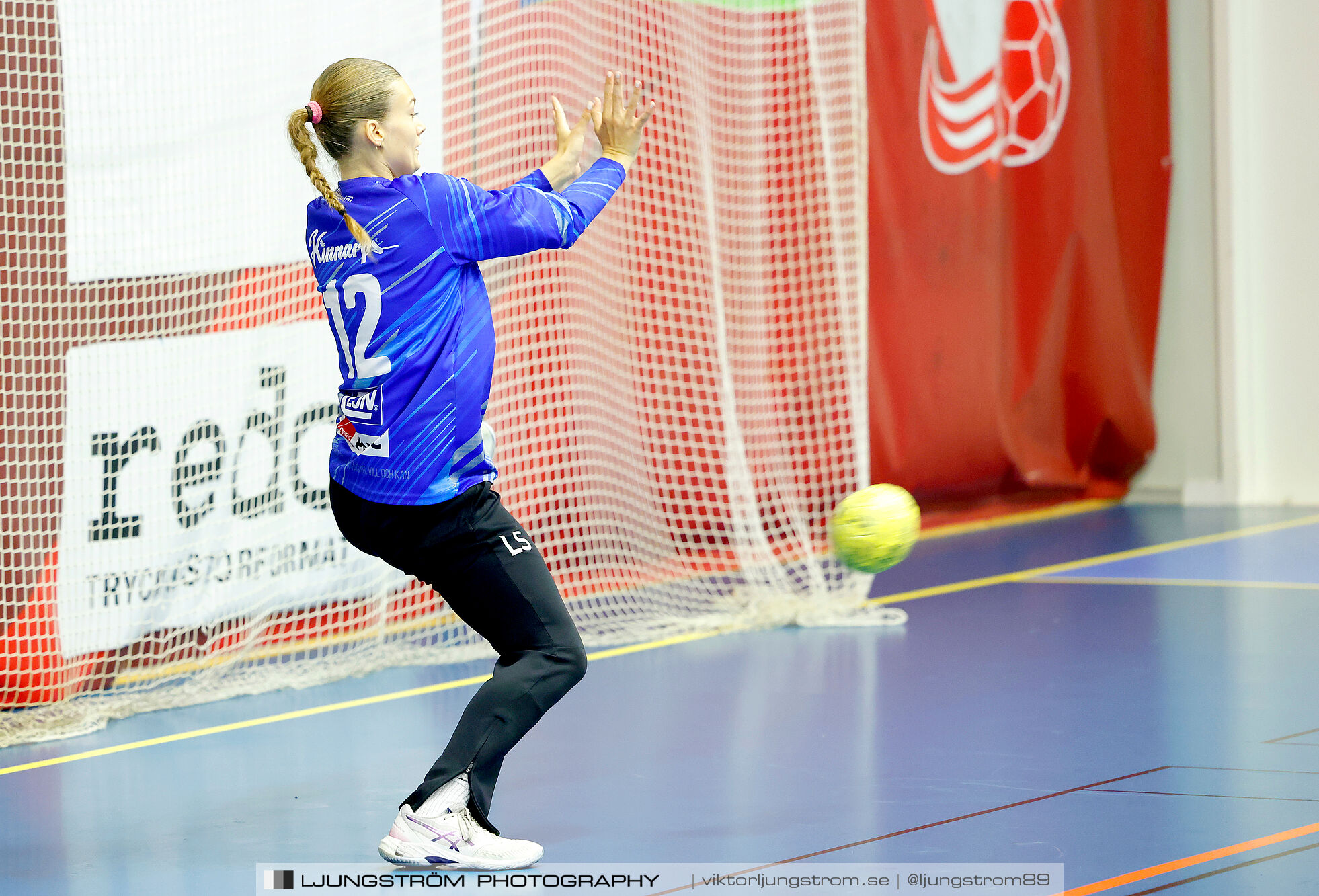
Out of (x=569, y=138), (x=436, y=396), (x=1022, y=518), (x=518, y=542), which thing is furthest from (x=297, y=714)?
(x=1022, y=518)

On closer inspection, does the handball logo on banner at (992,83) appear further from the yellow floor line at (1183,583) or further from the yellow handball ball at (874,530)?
the yellow handball ball at (874,530)

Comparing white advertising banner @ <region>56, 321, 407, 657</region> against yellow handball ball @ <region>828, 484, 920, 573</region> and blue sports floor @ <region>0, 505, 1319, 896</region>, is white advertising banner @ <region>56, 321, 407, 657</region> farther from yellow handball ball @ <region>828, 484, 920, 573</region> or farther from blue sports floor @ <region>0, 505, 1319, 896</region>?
Answer: yellow handball ball @ <region>828, 484, 920, 573</region>

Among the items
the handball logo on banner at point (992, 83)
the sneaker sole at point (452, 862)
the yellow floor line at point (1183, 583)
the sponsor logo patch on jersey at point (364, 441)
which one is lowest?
the sneaker sole at point (452, 862)

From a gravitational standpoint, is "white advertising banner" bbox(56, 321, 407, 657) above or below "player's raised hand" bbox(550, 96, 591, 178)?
below

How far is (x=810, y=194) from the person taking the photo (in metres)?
8.71

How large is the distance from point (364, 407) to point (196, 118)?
273 cm

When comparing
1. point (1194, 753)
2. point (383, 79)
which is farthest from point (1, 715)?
point (1194, 753)

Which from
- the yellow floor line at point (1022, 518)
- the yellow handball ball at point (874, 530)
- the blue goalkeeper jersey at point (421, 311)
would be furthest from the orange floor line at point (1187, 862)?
the yellow floor line at point (1022, 518)

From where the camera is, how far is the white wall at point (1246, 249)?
10.7m

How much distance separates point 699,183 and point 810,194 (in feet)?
3.14

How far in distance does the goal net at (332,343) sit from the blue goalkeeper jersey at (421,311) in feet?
7.51

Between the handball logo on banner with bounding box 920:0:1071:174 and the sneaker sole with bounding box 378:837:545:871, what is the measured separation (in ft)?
22.2

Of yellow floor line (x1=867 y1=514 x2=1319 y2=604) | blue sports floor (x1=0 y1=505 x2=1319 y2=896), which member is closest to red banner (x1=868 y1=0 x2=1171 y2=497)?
yellow floor line (x1=867 y1=514 x2=1319 y2=604)

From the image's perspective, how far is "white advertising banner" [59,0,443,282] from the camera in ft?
19.1
